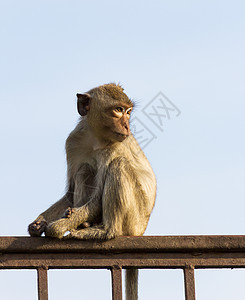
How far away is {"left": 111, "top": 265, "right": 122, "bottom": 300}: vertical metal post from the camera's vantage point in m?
3.36

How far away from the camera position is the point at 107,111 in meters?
6.62

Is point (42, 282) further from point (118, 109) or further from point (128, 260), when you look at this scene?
point (118, 109)

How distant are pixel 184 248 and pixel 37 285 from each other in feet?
2.96

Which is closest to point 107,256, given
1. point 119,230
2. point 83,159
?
point 119,230

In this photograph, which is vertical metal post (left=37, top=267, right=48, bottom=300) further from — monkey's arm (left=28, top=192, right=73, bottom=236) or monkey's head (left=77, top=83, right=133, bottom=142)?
monkey's head (left=77, top=83, right=133, bottom=142)

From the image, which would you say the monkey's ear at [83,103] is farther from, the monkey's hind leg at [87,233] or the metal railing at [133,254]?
the metal railing at [133,254]

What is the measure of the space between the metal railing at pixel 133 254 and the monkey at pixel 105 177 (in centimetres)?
166

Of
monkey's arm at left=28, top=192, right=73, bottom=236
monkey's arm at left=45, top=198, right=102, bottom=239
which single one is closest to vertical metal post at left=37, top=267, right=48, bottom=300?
monkey's arm at left=45, top=198, right=102, bottom=239

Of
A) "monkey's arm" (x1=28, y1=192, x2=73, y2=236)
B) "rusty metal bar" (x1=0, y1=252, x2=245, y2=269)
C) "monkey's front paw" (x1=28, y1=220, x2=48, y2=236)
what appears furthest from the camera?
"monkey's arm" (x1=28, y1=192, x2=73, y2=236)

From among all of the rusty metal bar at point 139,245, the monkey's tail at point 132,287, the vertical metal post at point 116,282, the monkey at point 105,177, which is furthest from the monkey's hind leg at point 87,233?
the vertical metal post at point 116,282

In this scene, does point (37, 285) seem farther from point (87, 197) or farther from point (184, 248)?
point (87, 197)

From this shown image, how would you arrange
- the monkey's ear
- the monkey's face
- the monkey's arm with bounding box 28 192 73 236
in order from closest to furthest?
1. the monkey's face
2. the monkey's arm with bounding box 28 192 73 236
3. the monkey's ear

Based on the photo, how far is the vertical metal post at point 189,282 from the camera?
11.0ft

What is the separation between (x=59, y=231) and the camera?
5027 millimetres
